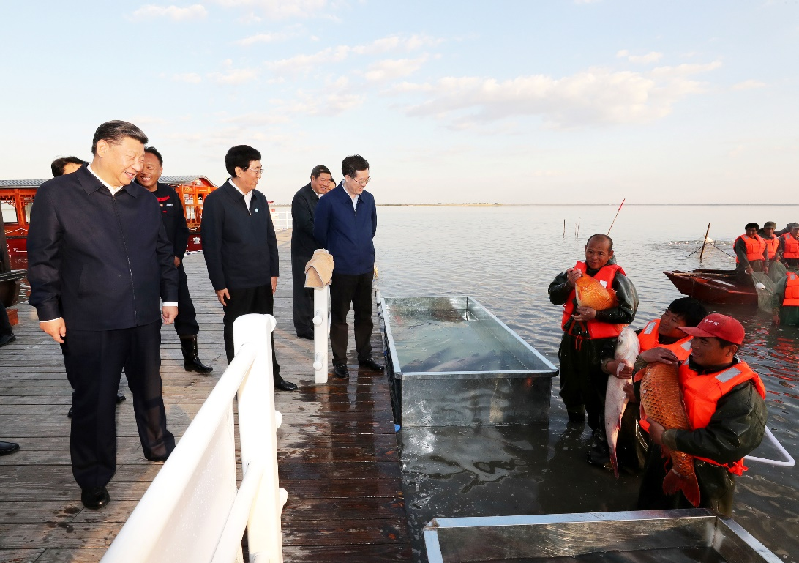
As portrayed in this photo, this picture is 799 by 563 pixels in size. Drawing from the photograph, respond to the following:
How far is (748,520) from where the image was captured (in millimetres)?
4520

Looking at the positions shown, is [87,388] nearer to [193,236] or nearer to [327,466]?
[327,466]

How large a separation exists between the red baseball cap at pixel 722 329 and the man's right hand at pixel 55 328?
3.76 metres

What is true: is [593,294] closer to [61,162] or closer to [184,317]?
[184,317]

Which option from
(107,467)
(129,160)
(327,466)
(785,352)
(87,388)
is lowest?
(785,352)

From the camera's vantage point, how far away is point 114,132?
98.2 inches

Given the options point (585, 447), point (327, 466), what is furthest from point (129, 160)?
point (585, 447)

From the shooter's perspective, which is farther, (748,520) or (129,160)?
(748,520)

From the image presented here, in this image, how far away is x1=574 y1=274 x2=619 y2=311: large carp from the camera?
452 cm

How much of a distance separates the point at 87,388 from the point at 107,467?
0.51 metres

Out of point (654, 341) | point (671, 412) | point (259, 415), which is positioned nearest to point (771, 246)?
point (654, 341)

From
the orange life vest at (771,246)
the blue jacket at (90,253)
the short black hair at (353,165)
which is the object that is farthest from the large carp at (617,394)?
the orange life vest at (771,246)

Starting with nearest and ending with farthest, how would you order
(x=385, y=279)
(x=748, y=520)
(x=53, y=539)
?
(x=53, y=539) → (x=748, y=520) → (x=385, y=279)

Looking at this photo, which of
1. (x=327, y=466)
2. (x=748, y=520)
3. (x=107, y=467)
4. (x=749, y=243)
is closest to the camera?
(x=107, y=467)

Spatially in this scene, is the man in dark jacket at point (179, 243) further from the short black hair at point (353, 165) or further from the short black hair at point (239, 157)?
the short black hair at point (353, 165)
